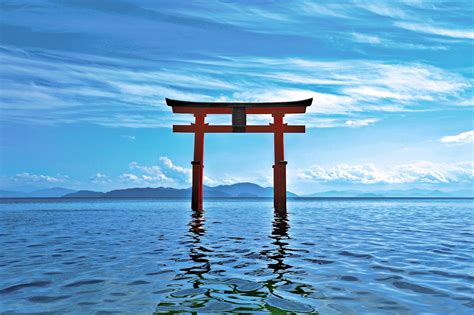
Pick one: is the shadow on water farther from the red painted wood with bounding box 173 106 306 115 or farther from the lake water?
the red painted wood with bounding box 173 106 306 115

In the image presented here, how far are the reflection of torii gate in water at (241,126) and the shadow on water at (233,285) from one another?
33.1 ft

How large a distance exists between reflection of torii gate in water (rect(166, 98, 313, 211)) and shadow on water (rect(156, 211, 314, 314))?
10.1 meters

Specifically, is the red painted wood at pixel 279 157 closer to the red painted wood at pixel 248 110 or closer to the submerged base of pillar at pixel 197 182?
the red painted wood at pixel 248 110

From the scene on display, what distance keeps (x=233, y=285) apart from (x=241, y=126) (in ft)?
40.7

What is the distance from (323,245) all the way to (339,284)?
10.6 feet

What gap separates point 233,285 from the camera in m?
3.96

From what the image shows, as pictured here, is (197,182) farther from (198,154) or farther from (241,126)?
(241,126)

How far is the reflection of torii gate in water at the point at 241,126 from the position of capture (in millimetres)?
15891

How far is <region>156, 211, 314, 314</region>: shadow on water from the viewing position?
321 cm

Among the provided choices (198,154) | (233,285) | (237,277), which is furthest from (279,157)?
(233,285)

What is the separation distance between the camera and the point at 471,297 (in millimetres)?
3576

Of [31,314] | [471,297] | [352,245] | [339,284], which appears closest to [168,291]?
[31,314]

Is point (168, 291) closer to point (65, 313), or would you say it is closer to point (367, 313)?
point (65, 313)

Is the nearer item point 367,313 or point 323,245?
point 367,313
